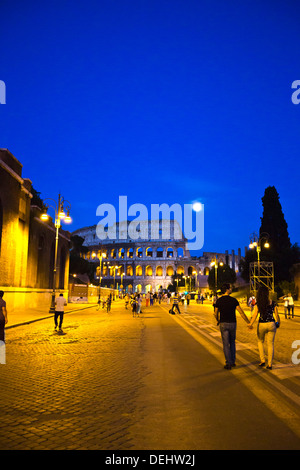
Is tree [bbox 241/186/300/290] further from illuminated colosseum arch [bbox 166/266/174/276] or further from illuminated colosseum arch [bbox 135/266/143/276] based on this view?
illuminated colosseum arch [bbox 135/266/143/276]

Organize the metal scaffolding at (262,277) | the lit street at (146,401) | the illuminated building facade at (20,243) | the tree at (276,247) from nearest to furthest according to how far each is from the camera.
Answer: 1. the lit street at (146,401)
2. the illuminated building facade at (20,243)
3. the metal scaffolding at (262,277)
4. the tree at (276,247)

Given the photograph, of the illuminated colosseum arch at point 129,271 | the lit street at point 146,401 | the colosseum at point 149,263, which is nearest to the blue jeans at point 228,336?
the lit street at point 146,401

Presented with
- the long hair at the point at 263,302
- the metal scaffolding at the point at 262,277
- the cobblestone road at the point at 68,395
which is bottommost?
the cobblestone road at the point at 68,395

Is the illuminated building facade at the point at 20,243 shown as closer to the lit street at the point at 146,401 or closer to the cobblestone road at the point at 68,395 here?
the cobblestone road at the point at 68,395

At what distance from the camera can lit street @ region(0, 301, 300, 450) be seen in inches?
169

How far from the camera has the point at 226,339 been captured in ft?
27.3

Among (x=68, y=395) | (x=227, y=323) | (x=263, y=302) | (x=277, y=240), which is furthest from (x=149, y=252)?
(x=68, y=395)

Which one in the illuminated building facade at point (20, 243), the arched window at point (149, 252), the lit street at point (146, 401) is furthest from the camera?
the arched window at point (149, 252)

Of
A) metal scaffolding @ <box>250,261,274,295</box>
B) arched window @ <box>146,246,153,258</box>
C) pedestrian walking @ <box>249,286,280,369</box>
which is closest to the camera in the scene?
pedestrian walking @ <box>249,286,280,369</box>

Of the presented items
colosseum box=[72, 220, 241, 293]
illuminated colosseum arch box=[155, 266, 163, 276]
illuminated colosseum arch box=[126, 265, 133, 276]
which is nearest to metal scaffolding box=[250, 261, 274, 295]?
colosseum box=[72, 220, 241, 293]

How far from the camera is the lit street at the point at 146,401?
430 centimetres

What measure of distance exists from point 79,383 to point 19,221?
1011 inches

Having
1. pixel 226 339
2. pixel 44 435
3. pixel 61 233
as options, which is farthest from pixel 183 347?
pixel 61 233

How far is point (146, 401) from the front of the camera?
589 cm
